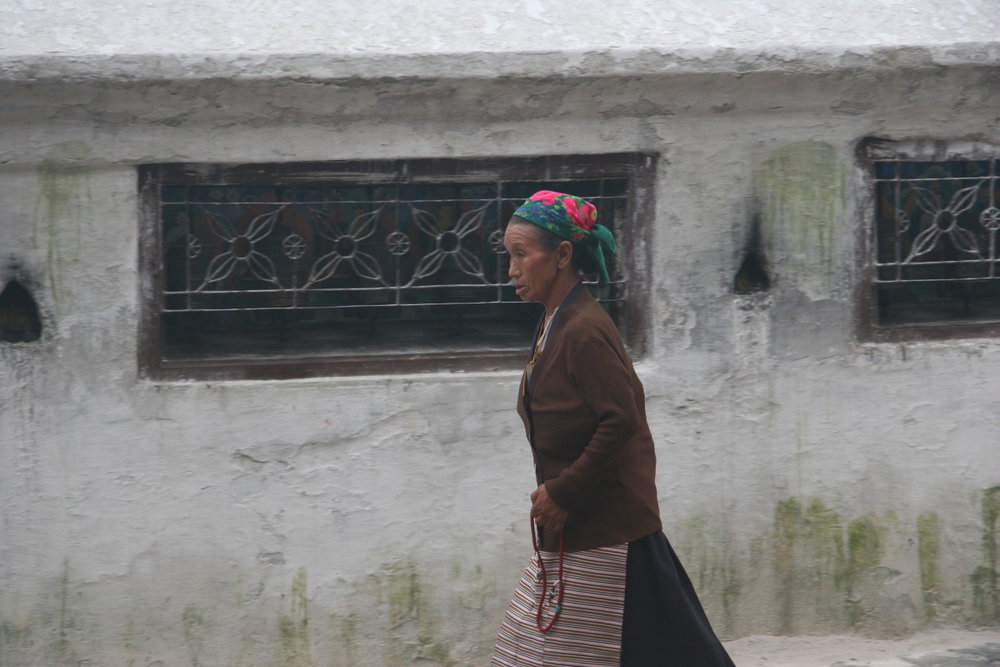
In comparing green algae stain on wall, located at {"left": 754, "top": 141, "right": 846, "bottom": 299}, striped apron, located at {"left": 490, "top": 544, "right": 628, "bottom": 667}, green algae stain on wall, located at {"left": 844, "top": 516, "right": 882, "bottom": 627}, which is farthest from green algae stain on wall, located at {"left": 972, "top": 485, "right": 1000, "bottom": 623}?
striped apron, located at {"left": 490, "top": 544, "right": 628, "bottom": 667}

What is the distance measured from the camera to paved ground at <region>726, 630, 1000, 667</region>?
4.22m

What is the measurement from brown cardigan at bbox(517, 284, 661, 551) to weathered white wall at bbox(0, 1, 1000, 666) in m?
1.20

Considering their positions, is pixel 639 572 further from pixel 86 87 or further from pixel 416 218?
pixel 86 87

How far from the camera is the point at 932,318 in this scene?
176 inches

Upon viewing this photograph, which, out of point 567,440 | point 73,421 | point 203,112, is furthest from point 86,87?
point 567,440

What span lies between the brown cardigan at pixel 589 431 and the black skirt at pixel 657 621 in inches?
3.4

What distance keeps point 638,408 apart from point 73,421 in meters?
2.07

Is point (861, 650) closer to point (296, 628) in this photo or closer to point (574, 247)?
point (296, 628)

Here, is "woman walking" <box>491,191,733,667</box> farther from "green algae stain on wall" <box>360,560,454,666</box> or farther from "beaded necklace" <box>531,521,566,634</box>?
"green algae stain on wall" <box>360,560,454,666</box>

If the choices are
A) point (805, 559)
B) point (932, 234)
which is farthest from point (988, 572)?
point (932, 234)

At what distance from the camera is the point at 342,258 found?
417 cm

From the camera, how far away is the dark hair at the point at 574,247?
2990 millimetres

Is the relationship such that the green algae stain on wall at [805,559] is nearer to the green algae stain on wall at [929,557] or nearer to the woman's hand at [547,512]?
the green algae stain on wall at [929,557]

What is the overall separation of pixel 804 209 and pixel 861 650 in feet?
5.27
